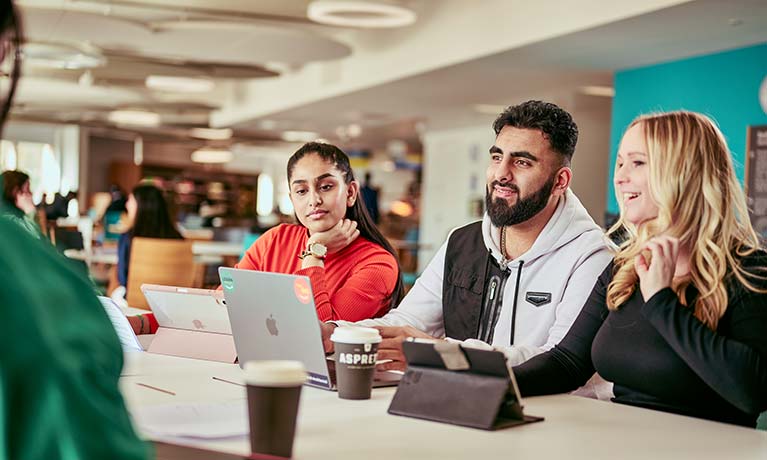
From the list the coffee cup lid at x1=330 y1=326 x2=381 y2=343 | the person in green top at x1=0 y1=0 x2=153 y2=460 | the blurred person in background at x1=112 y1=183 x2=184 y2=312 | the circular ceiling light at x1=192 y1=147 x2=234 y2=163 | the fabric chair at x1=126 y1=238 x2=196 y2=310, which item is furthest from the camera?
the circular ceiling light at x1=192 y1=147 x2=234 y2=163

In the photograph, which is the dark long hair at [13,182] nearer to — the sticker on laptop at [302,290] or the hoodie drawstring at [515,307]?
the hoodie drawstring at [515,307]

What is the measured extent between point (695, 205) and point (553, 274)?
614 mm

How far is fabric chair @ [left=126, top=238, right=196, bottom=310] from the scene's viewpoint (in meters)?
6.11

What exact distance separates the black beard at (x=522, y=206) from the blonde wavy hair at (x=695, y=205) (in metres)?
0.59

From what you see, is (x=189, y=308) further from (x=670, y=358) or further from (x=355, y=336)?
(x=670, y=358)

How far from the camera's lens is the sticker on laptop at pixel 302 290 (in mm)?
1824

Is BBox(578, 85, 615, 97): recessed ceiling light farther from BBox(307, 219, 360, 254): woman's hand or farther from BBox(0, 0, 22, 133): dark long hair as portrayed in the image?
BBox(0, 0, 22, 133): dark long hair

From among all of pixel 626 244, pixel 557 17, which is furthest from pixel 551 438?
pixel 557 17

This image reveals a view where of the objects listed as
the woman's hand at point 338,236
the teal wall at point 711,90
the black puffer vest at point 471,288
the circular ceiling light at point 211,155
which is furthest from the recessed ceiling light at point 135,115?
the black puffer vest at point 471,288

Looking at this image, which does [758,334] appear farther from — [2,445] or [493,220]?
[2,445]

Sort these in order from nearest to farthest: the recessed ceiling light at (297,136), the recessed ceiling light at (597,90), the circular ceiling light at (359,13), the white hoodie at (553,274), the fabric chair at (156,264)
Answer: the white hoodie at (553,274) → the fabric chair at (156,264) → the circular ceiling light at (359,13) → the recessed ceiling light at (597,90) → the recessed ceiling light at (297,136)

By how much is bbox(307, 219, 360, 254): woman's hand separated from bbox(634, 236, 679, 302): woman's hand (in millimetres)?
1253

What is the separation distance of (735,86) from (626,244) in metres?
5.82

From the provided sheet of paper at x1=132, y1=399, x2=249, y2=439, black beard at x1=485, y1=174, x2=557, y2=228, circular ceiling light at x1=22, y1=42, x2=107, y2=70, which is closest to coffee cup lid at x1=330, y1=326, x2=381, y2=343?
sheet of paper at x1=132, y1=399, x2=249, y2=439
